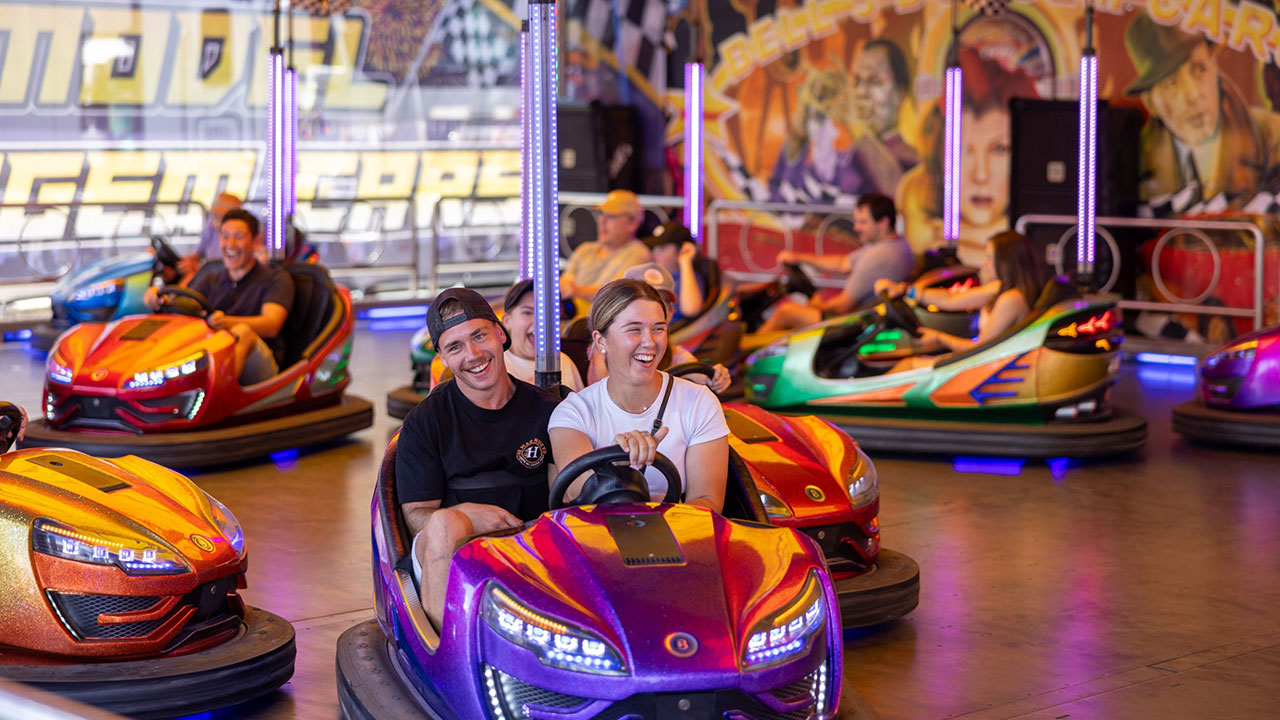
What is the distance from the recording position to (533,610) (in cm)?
205

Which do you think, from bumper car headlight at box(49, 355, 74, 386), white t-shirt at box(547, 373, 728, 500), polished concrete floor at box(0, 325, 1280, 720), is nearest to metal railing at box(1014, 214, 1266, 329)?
polished concrete floor at box(0, 325, 1280, 720)

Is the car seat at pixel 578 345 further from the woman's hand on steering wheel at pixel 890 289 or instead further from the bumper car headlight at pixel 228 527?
the woman's hand on steering wheel at pixel 890 289

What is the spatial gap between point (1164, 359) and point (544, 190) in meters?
5.12

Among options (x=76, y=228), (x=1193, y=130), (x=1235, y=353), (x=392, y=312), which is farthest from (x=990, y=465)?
(x=76, y=228)

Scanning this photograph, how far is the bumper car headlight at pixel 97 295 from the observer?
24.6 ft

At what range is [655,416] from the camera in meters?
2.57

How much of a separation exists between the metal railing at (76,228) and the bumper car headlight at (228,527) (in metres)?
6.31

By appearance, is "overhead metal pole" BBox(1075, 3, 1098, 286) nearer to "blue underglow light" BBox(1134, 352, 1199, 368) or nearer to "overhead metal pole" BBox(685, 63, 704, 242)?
"overhead metal pole" BBox(685, 63, 704, 242)

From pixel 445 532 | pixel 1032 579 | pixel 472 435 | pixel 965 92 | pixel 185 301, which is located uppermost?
pixel 965 92

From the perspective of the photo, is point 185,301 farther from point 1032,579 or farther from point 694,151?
point 1032,579

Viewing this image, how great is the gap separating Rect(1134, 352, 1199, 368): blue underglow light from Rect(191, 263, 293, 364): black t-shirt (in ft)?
13.7

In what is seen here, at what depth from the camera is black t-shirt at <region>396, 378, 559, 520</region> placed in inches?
101

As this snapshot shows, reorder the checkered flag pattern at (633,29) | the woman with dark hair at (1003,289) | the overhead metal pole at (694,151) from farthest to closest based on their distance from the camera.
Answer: the checkered flag pattern at (633,29), the overhead metal pole at (694,151), the woman with dark hair at (1003,289)

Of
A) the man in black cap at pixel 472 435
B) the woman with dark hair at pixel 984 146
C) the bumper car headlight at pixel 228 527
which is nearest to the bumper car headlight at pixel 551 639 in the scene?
the man in black cap at pixel 472 435
